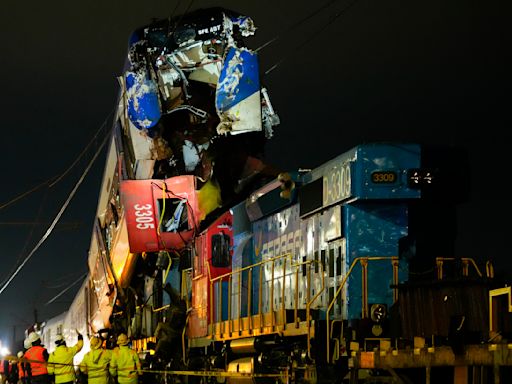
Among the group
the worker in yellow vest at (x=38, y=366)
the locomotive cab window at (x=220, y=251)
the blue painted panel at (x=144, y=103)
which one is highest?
the blue painted panel at (x=144, y=103)

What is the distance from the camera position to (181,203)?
18.8 m

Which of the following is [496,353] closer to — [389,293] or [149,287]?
[389,293]

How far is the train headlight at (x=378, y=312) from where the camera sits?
11.7 m

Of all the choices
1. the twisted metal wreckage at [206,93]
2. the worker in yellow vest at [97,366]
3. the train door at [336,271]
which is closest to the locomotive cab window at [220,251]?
the twisted metal wreckage at [206,93]

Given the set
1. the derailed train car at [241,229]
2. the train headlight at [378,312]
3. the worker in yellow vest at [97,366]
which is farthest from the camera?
the worker in yellow vest at [97,366]

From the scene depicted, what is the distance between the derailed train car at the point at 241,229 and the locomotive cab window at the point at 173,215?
0.09 feet

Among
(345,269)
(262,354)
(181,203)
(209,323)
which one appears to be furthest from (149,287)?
(345,269)

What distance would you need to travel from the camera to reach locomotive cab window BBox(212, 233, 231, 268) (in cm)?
1706

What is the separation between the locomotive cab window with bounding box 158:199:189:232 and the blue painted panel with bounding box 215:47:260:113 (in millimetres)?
2109

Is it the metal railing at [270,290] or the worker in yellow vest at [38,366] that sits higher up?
the metal railing at [270,290]

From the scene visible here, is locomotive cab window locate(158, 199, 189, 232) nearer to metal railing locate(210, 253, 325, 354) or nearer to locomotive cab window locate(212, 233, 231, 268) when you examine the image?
locomotive cab window locate(212, 233, 231, 268)

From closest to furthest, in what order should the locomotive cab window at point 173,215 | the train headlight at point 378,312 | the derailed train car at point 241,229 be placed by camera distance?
the train headlight at point 378,312
the derailed train car at point 241,229
the locomotive cab window at point 173,215

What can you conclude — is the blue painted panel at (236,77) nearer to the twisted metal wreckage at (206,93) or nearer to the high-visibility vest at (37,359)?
the twisted metal wreckage at (206,93)

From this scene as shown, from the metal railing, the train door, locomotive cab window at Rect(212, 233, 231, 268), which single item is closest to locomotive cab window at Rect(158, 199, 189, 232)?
locomotive cab window at Rect(212, 233, 231, 268)
